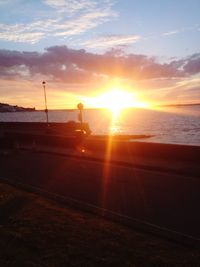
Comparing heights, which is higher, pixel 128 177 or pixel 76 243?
pixel 76 243

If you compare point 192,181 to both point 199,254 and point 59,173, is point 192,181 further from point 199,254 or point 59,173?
point 199,254

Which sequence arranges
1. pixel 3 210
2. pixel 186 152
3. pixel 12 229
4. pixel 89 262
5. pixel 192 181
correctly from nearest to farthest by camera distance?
1. pixel 89 262
2. pixel 12 229
3. pixel 3 210
4. pixel 192 181
5. pixel 186 152

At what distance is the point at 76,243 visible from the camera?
7078mm

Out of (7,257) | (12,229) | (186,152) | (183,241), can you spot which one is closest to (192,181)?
(186,152)

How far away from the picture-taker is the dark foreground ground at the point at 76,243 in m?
6.27

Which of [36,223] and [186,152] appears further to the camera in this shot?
[186,152]

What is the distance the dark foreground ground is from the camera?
6.27 metres

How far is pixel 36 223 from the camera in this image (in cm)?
829

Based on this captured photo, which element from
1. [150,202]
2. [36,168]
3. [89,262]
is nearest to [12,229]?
[89,262]

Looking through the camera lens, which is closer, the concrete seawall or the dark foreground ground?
the dark foreground ground

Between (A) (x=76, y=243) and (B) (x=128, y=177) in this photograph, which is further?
(B) (x=128, y=177)

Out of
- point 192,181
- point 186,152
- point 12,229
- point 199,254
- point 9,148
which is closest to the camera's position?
point 199,254

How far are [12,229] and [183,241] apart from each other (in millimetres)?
3093

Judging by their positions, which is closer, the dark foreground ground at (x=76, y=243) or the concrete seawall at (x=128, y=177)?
the dark foreground ground at (x=76, y=243)
